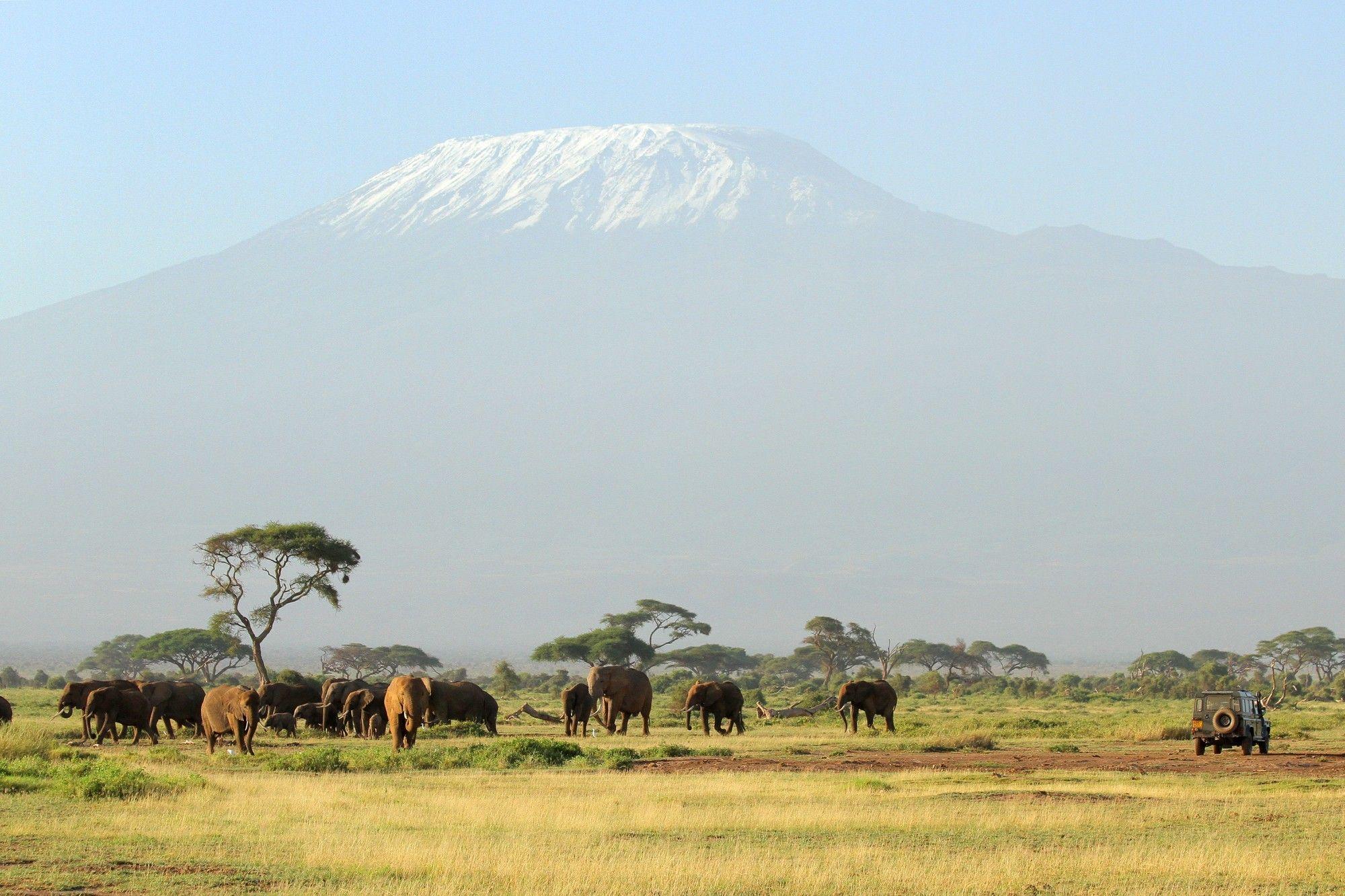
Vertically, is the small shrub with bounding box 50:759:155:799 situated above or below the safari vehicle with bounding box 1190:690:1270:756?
below

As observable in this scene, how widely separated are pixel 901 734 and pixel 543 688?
46.9 metres

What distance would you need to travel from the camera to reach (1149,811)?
66.9ft

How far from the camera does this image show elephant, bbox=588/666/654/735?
39.3 meters

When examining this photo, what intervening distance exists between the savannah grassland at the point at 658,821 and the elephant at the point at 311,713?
243 inches

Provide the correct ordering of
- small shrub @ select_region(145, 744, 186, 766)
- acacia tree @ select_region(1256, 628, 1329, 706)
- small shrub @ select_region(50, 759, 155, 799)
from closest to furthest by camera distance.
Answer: small shrub @ select_region(50, 759, 155, 799), small shrub @ select_region(145, 744, 186, 766), acacia tree @ select_region(1256, 628, 1329, 706)

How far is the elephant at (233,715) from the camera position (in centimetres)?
2920

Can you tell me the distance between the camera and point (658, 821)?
62.7 ft

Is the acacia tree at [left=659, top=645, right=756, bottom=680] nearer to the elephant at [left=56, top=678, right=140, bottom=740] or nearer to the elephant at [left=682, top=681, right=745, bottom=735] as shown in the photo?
the elephant at [left=682, top=681, right=745, bottom=735]

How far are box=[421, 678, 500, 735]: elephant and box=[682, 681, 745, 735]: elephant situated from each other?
5.62 metres

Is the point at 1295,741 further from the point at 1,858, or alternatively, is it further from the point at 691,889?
the point at 1,858

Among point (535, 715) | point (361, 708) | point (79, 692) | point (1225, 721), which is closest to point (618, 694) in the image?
point (361, 708)

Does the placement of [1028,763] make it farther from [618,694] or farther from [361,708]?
[361,708]

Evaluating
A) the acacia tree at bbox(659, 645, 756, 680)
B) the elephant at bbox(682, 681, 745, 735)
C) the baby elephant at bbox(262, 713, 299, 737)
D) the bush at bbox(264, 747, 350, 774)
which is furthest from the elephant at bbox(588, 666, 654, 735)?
the acacia tree at bbox(659, 645, 756, 680)

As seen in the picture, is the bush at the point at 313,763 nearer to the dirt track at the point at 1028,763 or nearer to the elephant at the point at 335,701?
the dirt track at the point at 1028,763
